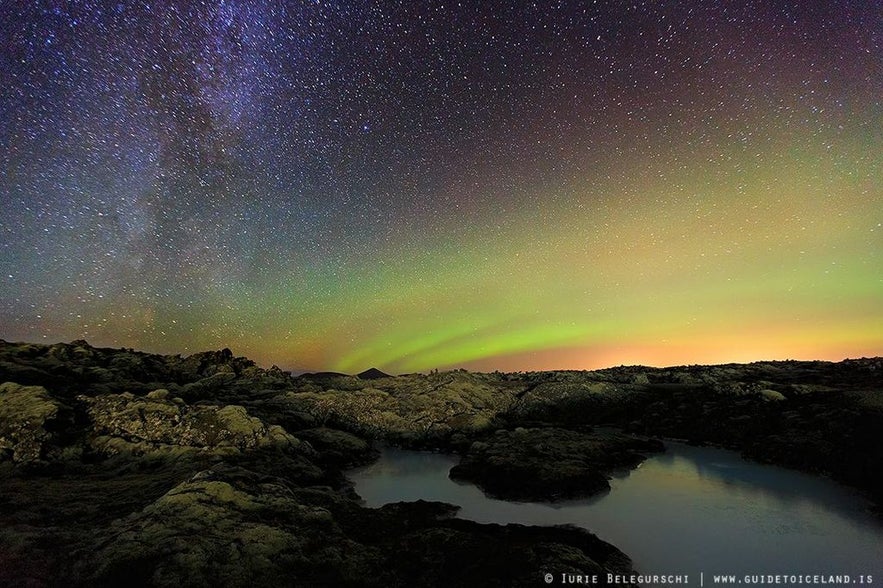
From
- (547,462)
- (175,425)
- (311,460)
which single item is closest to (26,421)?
(175,425)

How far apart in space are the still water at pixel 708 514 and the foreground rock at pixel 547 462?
0.93 metres

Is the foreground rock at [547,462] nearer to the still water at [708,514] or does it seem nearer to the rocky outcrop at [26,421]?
the still water at [708,514]

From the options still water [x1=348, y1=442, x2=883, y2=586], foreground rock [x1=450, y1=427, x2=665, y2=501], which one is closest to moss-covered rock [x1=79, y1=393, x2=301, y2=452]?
still water [x1=348, y1=442, x2=883, y2=586]

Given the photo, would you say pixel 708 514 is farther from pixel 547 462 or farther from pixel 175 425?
pixel 175 425

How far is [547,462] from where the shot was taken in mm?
23312

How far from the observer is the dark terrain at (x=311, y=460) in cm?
1134

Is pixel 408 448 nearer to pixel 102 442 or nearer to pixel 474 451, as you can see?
pixel 474 451

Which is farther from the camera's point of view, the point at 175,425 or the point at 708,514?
the point at 175,425

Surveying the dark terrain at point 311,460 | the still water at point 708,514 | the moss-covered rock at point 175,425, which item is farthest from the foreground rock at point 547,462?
the moss-covered rock at point 175,425

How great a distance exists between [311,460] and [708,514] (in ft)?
72.8

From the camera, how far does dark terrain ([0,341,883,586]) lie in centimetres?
1134

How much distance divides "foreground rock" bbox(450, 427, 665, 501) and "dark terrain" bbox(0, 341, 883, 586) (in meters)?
0.13

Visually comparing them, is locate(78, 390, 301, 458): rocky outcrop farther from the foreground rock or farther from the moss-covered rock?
the foreground rock

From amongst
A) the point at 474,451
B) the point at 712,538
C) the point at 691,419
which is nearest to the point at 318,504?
the point at 474,451
